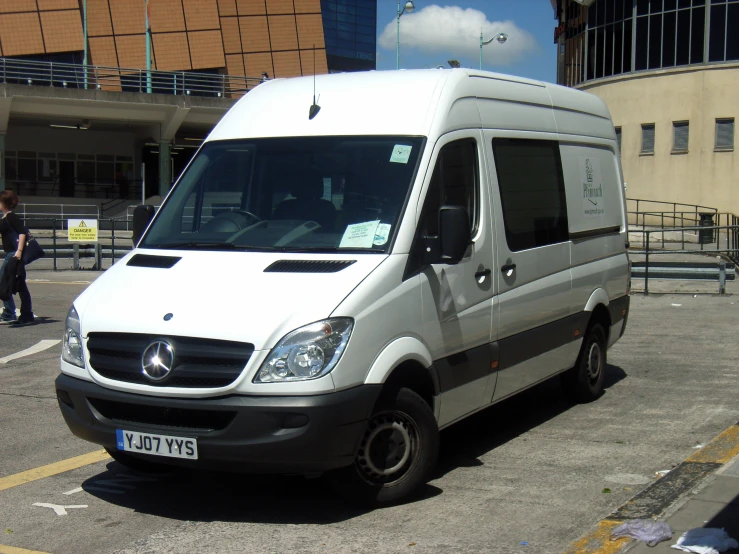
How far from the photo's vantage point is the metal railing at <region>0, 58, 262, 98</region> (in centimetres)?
4694

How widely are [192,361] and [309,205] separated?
140 centimetres

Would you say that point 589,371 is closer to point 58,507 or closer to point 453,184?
point 453,184

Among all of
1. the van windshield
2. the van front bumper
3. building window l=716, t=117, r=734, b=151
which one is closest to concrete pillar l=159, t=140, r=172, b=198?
building window l=716, t=117, r=734, b=151

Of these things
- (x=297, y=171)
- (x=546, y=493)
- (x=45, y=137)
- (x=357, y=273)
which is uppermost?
(x=45, y=137)

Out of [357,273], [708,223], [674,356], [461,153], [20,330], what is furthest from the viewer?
[708,223]

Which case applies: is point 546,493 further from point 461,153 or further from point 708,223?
point 708,223

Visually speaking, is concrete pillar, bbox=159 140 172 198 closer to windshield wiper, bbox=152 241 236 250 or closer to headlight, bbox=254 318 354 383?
windshield wiper, bbox=152 241 236 250

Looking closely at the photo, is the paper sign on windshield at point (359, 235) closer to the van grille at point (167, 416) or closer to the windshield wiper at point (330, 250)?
the windshield wiper at point (330, 250)

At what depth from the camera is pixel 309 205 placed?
233 inches

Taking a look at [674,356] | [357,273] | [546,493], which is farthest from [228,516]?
[674,356]

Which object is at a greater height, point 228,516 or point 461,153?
point 461,153

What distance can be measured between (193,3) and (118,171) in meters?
11.2

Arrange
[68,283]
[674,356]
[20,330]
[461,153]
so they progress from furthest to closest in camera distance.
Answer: [68,283], [20,330], [674,356], [461,153]

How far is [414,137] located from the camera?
594 centimetres
